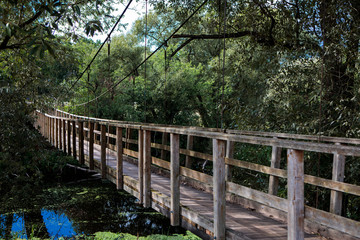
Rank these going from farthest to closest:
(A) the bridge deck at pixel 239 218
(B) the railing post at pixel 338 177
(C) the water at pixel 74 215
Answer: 1. (C) the water at pixel 74 215
2. (B) the railing post at pixel 338 177
3. (A) the bridge deck at pixel 239 218

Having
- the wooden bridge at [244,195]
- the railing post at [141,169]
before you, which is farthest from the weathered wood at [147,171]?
the railing post at [141,169]

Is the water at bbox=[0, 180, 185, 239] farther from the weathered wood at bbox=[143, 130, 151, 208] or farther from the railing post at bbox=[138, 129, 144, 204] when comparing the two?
the weathered wood at bbox=[143, 130, 151, 208]

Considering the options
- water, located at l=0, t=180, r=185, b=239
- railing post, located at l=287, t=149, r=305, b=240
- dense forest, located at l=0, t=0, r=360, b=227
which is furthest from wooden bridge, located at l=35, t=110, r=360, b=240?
water, located at l=0, t=180, r=185, b=239

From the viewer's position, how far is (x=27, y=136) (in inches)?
294

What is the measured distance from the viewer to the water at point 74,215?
5734mm

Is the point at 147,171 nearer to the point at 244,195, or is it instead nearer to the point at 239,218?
the point at 239,218

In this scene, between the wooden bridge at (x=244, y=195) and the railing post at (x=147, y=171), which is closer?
the wooden bridge at (x=244, y=195)

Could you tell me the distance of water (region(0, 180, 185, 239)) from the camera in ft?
18.8

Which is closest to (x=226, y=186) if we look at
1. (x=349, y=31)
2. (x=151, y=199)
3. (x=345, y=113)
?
(x=151, y=199)

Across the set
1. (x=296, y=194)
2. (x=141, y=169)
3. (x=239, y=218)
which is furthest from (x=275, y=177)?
(x=296, y=194)

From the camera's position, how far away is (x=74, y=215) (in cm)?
639

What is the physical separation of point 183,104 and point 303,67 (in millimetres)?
9284

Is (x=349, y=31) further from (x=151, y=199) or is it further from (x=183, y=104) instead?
(x=183, y=104)

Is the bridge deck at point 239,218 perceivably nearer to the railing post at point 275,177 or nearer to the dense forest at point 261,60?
the railing post at point 275,177
